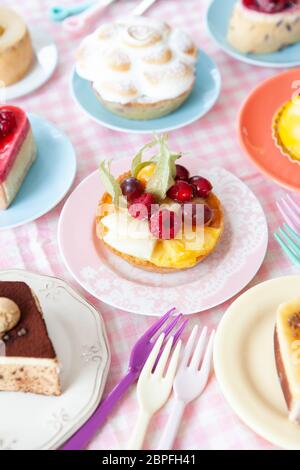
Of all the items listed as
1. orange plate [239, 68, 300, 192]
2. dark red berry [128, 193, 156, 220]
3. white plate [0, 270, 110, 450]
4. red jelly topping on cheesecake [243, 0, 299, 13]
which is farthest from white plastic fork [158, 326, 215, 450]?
red jelly topping on cheesecake [243, 0, 299, 13]

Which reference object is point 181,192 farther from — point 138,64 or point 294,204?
point 138,64

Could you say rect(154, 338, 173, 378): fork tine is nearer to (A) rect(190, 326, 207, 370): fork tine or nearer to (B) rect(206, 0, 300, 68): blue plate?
(A) rect(190, 326, 207, 370): fork tine

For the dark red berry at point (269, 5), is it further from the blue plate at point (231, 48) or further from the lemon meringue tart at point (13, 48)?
the lemon meringue tart at point (13, 48)

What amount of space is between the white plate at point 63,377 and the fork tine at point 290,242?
49 centimetres

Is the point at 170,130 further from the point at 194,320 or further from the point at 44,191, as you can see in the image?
the point at 194,320

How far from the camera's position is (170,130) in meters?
1.69

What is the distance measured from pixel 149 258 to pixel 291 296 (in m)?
0.31

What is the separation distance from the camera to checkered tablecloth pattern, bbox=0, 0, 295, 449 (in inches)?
44.3

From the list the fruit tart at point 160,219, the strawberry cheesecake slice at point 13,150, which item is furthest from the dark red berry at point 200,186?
the strawberry cheesecake slice at point 13,150

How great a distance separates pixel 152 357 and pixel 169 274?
9.6 inches

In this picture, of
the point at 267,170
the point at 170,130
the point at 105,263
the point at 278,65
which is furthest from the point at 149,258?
the point at 278,65

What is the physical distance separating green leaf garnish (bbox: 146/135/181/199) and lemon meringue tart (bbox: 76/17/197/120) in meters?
0.33

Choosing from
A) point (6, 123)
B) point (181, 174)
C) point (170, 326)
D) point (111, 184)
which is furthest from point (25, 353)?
point (6, 123)

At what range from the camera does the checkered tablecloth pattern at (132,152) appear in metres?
1.12
